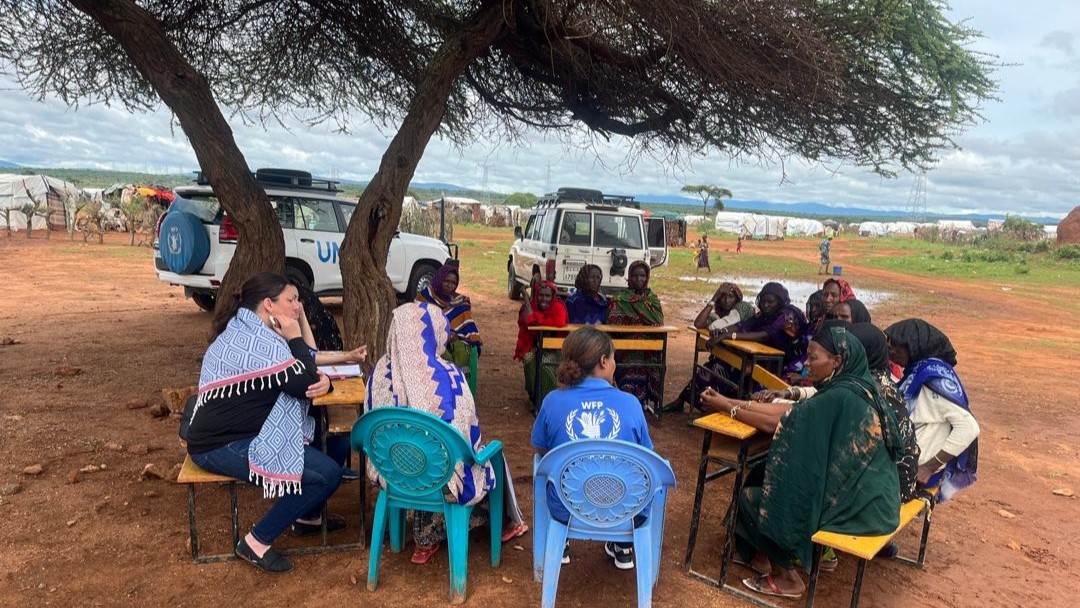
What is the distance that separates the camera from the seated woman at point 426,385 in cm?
307

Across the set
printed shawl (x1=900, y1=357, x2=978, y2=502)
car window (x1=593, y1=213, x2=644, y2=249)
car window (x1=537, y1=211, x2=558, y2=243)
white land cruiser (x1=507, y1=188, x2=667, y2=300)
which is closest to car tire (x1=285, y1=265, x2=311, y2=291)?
white land cruiser (x1=507, y1=188, x2=667, y2=300)

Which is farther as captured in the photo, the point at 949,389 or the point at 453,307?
the point at 453,307

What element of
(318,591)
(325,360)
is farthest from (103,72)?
(318,591)

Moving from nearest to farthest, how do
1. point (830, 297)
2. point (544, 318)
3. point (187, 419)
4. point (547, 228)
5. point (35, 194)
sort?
point (187, 419)
point (830, 297)
point (544, 318)
point (547, 228)
point (35, 194)

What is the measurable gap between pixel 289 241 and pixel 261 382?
7.17 m

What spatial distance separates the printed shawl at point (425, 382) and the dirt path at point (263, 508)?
57cm

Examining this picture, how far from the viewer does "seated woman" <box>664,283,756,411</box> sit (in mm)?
6164

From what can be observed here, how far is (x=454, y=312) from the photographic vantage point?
5566 millimetres

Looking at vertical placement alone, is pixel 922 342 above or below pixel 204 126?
below

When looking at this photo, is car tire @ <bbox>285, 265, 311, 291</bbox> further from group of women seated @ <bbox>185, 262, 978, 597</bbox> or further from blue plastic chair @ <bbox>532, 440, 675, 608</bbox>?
blue plastic chair @ <bbox>532, 440, 675, 608</bbox>

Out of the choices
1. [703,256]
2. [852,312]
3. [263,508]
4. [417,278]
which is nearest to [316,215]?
[417,278]

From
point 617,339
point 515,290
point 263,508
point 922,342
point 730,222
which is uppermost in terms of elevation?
point 730,222

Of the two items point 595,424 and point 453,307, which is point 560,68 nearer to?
point 453,307

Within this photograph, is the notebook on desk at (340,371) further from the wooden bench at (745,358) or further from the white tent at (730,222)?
the white tent at (730,222)
